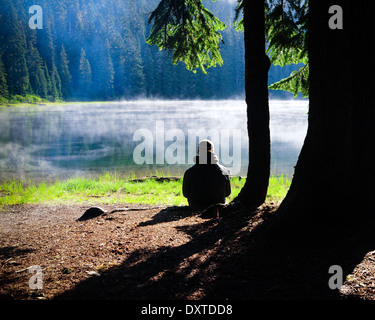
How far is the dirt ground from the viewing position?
254cm

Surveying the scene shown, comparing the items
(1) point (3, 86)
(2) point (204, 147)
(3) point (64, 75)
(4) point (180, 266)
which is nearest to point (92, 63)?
(3) point (64, 75)

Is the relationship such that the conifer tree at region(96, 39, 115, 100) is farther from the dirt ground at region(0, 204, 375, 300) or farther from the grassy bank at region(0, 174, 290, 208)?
the dirt ground at region(0, 204, 375, 300)

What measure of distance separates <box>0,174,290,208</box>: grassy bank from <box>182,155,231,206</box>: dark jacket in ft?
6.87

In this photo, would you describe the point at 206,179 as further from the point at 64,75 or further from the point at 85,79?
the point at 85,79

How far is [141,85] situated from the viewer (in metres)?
141

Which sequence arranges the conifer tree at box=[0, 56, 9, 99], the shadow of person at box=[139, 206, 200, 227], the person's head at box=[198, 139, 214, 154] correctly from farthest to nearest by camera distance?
the conifer tree at box=[0, 56, 9, 99]
the person's head at box=[198, 139, 214, 154]
the shadow of person at box=[139, 206, 200, 227]

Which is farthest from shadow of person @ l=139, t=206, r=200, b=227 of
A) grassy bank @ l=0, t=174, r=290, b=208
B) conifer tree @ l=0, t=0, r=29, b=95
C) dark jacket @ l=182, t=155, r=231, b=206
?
conifer tree @ l=0, t=0, r=29, b=95

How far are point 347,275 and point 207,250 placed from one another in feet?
4.57

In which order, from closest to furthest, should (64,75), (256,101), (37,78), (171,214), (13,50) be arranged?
(256,101) → (171,214) → (37,78) → (13,50) → (64,75)

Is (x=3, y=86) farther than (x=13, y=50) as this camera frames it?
No

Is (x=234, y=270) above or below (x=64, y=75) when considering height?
below

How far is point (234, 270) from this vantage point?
2.85 meters

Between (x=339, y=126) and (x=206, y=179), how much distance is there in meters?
3.10
